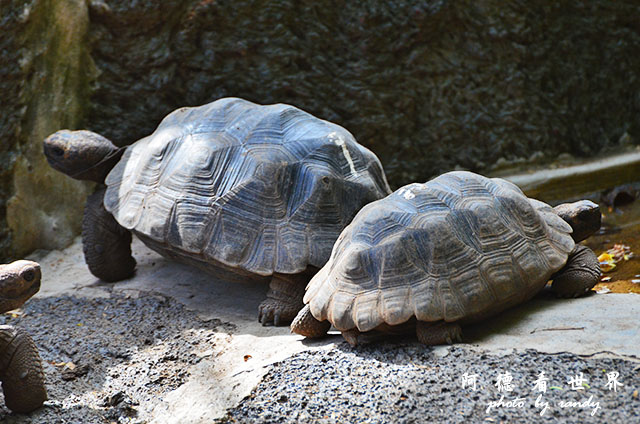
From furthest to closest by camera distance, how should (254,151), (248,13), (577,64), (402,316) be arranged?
(577,64) < (248,13) < (254,151) < (402,316)

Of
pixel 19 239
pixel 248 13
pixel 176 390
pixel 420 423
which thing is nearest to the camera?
pixel 420 423

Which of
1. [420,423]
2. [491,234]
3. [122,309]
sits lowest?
[122,309]

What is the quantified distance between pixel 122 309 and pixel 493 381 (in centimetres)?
257

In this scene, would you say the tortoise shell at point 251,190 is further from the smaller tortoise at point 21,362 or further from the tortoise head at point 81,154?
the smaller tortoise at point 21,362

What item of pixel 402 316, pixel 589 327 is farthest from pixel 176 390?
pixel 589 327

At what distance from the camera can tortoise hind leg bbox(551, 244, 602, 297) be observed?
357 cm

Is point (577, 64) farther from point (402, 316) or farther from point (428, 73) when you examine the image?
point (402, 316)

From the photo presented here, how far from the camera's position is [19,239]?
5195 mm

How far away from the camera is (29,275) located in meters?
2.77

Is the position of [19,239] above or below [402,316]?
below

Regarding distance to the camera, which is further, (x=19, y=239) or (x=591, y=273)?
(x=19, y=239)

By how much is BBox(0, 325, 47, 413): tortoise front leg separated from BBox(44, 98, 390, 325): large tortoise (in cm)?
129

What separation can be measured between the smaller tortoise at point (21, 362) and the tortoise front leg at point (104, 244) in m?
1.90

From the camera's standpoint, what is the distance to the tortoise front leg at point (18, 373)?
2.88 meters
